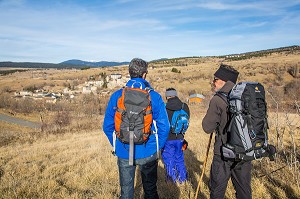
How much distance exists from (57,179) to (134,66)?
3.68 meters

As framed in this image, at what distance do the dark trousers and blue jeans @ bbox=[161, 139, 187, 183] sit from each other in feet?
6.37

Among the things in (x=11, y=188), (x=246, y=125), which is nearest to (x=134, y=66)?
(x=246, y=125)

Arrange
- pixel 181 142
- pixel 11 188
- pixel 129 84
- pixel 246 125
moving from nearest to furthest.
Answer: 1. pixel 246 125
2. pixel 129 84
3. pixel 11 188
4. pixel 181 142

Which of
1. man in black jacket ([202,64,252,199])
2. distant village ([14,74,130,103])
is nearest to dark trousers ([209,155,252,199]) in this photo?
man in black jacket ([202,64,252,199])

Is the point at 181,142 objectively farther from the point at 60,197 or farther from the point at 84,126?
the point at 84,126

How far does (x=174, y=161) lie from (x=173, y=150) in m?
0.21

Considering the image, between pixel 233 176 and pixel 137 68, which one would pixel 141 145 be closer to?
pixel 137 68

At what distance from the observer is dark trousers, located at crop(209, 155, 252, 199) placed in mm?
3008

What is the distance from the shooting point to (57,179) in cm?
552

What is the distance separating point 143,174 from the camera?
10.5 ft

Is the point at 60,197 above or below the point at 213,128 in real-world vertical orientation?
below

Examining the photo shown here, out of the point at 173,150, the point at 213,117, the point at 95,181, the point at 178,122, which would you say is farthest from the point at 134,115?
the point at 95,181

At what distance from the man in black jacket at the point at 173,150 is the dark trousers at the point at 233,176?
195 centimetres

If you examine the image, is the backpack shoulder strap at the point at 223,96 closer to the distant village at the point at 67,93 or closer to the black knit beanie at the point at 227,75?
the black knit beanie at the point at 227,75
